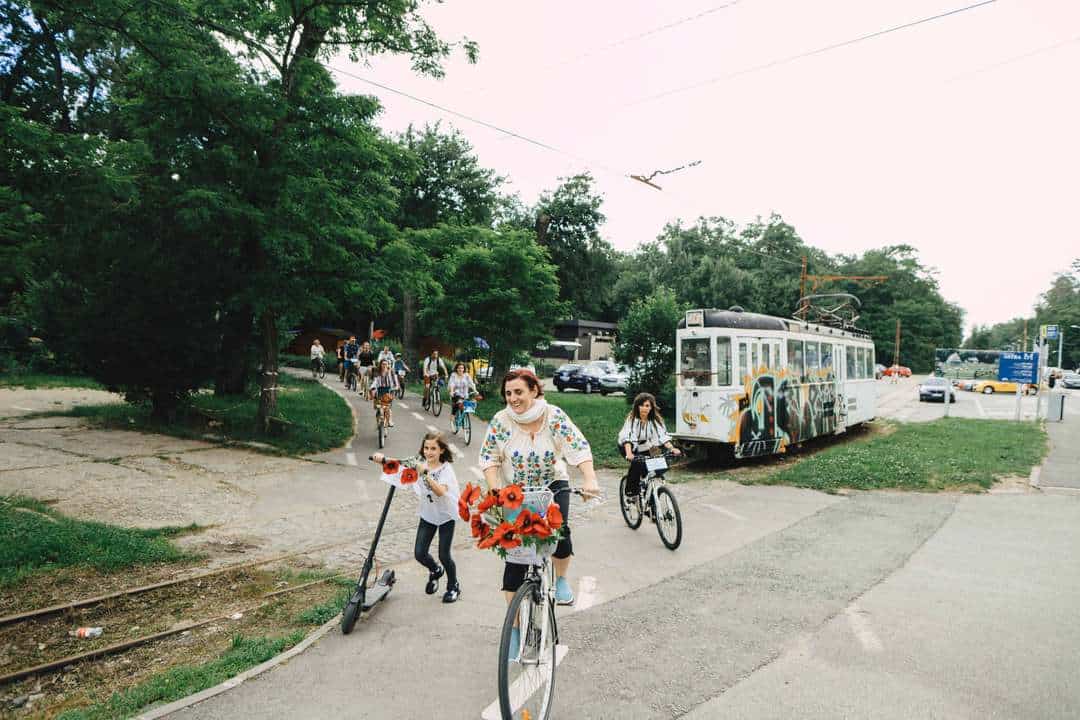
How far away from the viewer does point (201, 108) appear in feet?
37.8

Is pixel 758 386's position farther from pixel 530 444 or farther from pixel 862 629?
pixel 530 444

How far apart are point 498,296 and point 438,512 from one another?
1818 centimetres

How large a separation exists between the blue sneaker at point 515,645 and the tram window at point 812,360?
13197 mm

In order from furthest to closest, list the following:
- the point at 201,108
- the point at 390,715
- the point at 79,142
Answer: the point at 201,108, the point at 79,142, the point at 390,715

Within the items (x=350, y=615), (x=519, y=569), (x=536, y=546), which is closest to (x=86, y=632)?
(x=350, y=615)

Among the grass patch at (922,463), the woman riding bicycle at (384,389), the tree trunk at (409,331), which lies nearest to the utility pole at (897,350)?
the tree trunk at (409,331)

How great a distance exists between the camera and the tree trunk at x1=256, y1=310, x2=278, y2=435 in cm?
1355

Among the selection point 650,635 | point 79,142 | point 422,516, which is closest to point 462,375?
point 79,142

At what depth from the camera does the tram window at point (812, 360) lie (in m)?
15.1

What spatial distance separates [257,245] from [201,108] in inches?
102

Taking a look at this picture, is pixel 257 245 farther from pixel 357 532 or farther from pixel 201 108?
pixel 357 532

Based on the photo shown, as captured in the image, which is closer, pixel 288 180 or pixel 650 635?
pixel 650 635

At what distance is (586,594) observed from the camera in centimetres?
570

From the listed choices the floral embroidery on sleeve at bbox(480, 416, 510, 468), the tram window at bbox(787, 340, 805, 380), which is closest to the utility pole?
the tram window at bbox(787, 340, 805, 380)
